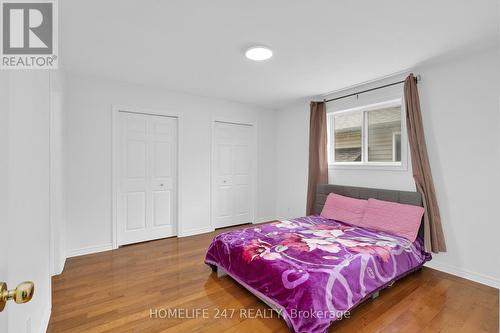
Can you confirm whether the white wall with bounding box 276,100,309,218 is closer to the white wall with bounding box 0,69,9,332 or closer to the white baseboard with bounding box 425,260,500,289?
the white baseboard with bounding box 425,260,500,289

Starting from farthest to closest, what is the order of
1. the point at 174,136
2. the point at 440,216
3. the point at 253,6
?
the point at 174,136 → the point at 440,216 → the point at 253,6

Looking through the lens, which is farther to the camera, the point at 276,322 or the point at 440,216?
the point at 440,216

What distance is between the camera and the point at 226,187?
4609 mm

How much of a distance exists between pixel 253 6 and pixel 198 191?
9.95 feet

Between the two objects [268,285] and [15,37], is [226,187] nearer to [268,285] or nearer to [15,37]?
[268,285]

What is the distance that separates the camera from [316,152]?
4.14 metres

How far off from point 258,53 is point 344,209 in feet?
7.68

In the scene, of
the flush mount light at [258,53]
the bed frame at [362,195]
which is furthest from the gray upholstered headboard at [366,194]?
the flush mount light at [258,53]

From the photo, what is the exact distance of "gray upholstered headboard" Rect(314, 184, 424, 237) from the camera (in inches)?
113

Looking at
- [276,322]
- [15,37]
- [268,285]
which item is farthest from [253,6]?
[276,322]

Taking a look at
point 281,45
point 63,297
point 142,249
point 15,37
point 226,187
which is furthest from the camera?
point 226,187

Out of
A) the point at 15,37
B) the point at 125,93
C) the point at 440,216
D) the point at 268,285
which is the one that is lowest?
the point at 268,285

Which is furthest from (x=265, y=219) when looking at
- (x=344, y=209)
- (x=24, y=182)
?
(x=24, y=182)

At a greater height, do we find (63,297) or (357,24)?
(357,24)
